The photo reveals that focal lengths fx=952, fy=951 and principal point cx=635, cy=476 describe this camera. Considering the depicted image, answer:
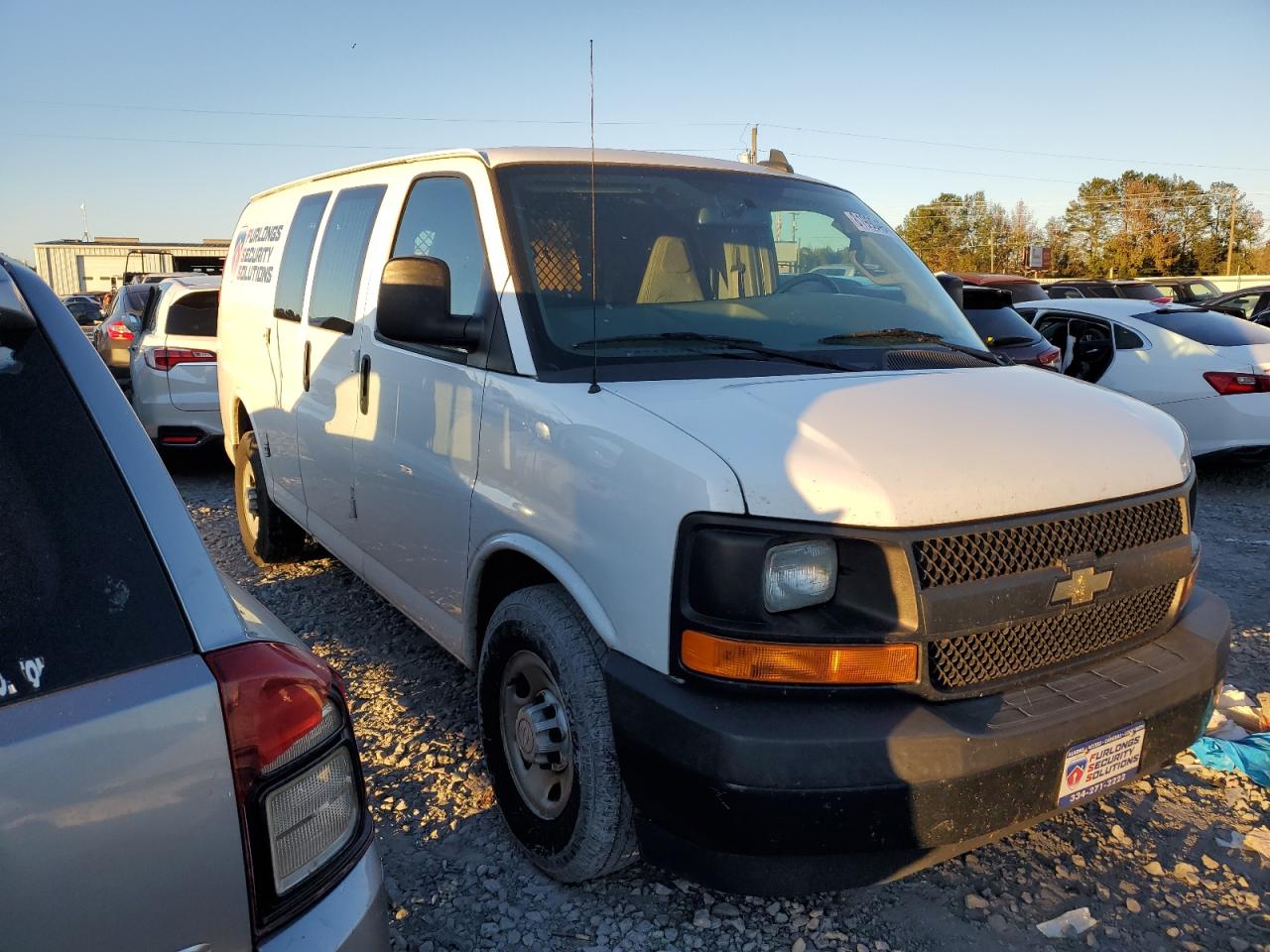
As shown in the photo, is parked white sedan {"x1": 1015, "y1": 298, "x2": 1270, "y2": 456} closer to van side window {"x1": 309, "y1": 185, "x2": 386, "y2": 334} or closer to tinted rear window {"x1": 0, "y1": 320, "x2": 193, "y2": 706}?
van side window {"x1": 309, "y1": 185, "x2": 386, "y2": 334}

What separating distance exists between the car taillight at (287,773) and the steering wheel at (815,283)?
90.9 inches

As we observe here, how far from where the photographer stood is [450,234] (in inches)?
132

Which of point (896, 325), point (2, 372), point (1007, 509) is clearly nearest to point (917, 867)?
point (1007, 509)

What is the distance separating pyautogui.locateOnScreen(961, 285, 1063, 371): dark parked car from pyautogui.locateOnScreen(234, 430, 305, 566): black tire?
525 cm

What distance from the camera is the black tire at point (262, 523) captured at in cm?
549

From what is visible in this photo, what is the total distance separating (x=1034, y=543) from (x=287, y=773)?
1736 millimetres

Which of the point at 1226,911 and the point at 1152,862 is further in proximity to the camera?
the point at 1152,862

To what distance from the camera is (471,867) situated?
2.84m

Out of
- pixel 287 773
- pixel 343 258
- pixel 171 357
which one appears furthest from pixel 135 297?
pixel 287 773

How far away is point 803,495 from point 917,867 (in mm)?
917

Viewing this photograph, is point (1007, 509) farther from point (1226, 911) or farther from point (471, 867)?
point (471, 867)

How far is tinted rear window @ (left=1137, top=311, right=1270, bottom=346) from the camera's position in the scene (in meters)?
8.32

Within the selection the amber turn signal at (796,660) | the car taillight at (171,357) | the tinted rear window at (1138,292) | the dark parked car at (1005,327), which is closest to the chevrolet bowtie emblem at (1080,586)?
the amber turn signal at (796,660)

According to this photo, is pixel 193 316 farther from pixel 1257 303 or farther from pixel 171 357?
pixel 1257 303
